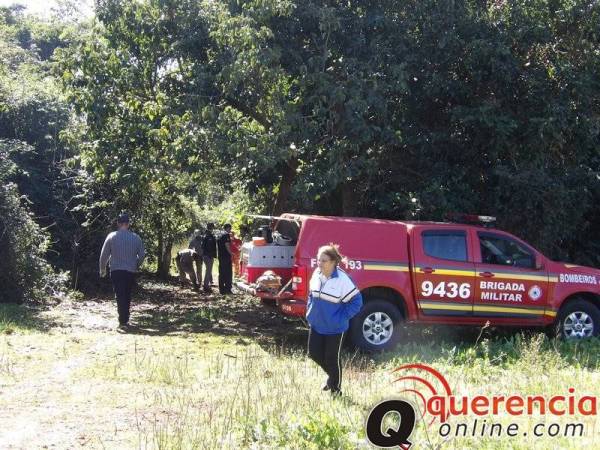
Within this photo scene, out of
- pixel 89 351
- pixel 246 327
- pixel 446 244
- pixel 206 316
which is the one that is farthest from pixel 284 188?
pixel 89 351

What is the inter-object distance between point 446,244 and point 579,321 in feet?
7.73

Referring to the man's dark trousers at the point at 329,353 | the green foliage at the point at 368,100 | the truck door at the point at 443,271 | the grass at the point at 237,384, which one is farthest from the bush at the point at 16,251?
the man's dark trousers at the point at 329,353

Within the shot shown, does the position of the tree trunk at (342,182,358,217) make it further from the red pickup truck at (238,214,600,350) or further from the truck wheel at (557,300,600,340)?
the truck wheel at (557,300,600,340)

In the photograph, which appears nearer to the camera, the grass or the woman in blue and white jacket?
the grass

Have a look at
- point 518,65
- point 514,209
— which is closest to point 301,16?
point 518,65

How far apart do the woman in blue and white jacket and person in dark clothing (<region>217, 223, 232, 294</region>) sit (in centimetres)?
891

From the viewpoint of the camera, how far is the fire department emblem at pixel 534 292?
1017 centimetres

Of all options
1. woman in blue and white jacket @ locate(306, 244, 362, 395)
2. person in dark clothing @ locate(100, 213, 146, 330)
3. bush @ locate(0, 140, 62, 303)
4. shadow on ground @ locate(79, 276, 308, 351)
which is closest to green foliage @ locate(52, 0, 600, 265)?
bush @ locate(0, 140, 62, 303)

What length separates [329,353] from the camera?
6.79 metres

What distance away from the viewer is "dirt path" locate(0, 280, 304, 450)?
595 cm

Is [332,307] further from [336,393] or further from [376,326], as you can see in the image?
[376,326]

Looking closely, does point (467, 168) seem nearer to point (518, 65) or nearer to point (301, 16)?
point (518, 65)

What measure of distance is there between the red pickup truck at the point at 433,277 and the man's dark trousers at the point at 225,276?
528 cm

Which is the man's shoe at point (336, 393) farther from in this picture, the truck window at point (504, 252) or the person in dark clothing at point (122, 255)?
the person in dark clothing at point (122, 255)
